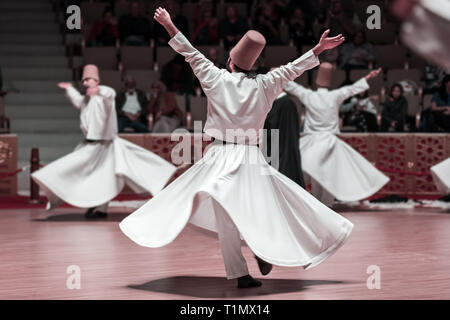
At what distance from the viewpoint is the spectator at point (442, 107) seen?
11.9m

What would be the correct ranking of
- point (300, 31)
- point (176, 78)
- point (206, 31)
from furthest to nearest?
Answer: point (300, 31) < point (206, 31) < point (176, 78)

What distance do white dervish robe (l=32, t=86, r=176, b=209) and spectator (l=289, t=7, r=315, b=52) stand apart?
5372mm

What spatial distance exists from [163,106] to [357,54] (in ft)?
11.1

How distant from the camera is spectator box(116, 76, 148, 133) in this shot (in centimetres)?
1212

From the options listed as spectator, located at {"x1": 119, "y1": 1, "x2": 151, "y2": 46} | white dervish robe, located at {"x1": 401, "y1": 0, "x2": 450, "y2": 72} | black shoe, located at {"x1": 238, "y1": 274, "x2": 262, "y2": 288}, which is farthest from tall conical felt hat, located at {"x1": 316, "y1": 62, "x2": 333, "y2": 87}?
white dervish robe, located at {"x1": 401, "y1": 0, "x2": 450, "y2": 72}

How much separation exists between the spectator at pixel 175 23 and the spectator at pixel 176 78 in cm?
72

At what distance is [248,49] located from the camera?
5047 millimetres

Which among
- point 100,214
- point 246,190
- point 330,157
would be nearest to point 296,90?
point 330,157

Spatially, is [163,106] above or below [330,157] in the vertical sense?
above

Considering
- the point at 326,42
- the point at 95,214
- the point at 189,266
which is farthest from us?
the point at 95,214

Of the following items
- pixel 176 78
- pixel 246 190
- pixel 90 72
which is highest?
pixel 90 72

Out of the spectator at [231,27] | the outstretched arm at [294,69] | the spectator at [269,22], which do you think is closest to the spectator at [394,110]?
the spectator at [269,22]

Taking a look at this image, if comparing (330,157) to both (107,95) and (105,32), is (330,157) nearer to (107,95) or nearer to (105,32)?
(107,95)

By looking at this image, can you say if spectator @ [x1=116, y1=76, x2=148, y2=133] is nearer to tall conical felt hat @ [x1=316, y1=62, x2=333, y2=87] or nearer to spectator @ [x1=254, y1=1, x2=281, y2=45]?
spectator @ [x1=254, y1=1, x2=281, y2=45]
